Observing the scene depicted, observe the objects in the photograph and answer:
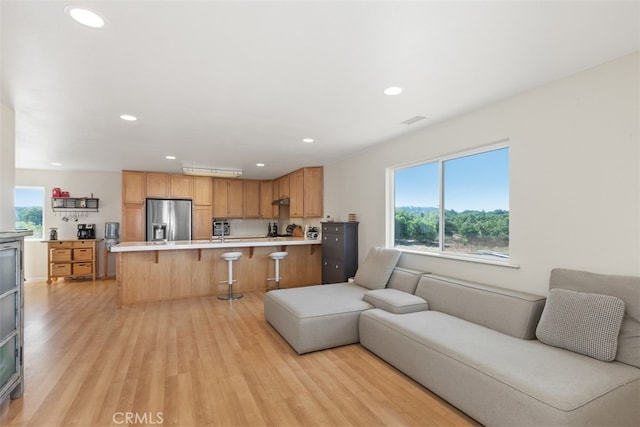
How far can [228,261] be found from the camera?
5.14 metres

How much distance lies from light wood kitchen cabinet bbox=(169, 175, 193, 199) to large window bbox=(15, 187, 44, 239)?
2.59m

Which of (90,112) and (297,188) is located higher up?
(90,112)

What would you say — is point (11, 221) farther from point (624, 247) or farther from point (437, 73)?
point (624, 247)

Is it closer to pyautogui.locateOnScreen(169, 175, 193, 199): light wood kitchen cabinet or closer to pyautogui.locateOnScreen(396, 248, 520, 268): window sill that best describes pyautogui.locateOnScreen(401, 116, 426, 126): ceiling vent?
pyautogui.locateOnScreen(396, 248, 520, 268): window sill

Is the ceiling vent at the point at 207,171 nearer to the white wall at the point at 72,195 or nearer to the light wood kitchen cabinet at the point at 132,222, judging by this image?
the light wood kitchen cabinet at the point at 132,222

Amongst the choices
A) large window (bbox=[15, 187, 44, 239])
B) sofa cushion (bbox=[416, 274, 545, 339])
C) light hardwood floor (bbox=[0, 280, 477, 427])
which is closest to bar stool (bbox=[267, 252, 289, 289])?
light hardwood floor (bbox=[0, 280, 477, 427])

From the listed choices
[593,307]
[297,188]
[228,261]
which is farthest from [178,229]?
[593,307]

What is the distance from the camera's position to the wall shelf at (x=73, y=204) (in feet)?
21.0

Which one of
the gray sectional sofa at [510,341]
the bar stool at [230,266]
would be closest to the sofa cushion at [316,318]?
the gray sectional sofa at [510,341]

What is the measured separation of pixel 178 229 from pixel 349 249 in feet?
13.4

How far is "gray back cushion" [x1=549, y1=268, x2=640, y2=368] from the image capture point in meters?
1.86

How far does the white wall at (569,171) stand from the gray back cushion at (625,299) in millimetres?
132

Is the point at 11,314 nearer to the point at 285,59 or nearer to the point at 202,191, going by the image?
the point at 285,59

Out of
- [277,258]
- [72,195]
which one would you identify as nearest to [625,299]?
[277,258]
